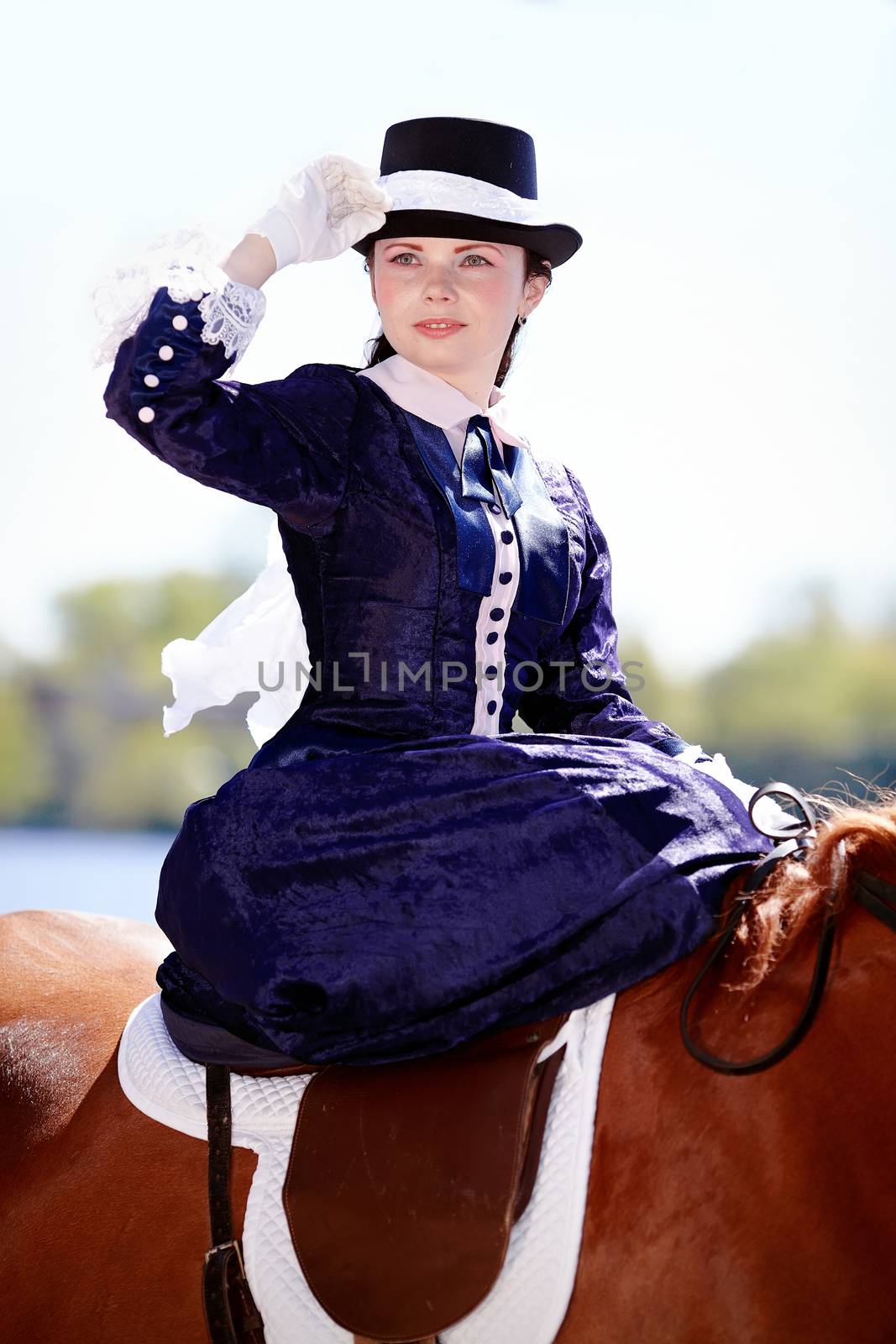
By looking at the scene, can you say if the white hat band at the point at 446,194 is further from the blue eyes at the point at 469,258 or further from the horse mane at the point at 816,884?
the horse mane at the point at 816,884

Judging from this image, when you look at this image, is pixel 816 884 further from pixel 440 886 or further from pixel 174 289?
pixel 174 289

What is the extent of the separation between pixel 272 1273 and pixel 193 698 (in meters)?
0.75

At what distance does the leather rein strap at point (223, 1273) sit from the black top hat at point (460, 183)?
3.70 feet

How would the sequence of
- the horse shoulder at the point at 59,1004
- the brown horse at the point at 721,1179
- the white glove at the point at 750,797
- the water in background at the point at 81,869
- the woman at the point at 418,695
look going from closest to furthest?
the brown horse at the point at 721,1179
the woman at the point at 418,695
the white glove at the point at 750,797
the horse shoulder at the point at 59,1004
the water in background at the point at 81,869

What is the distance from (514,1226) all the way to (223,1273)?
331 millimetres

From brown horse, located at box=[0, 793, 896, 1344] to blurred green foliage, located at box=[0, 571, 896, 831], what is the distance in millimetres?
6568

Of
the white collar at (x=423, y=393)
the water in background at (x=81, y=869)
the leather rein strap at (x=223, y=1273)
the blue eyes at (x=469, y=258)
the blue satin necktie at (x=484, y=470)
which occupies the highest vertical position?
the blue eyes at (x=469, y=258)

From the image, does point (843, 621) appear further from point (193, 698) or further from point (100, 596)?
point (193, 698)

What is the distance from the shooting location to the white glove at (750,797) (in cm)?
129

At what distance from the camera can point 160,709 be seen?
29.9ft

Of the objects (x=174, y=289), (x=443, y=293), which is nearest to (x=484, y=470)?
(x=443, y=293)

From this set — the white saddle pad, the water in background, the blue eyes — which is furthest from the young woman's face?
the water in background

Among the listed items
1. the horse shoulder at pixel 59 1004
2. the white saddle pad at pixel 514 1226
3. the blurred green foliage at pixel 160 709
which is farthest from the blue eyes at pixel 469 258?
the blurred green foliage at pixel 160 709

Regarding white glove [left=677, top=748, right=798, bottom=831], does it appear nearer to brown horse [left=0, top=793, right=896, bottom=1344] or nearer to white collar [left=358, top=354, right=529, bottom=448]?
brown horse [left=0, top=793, right=896, bottom=1344]
